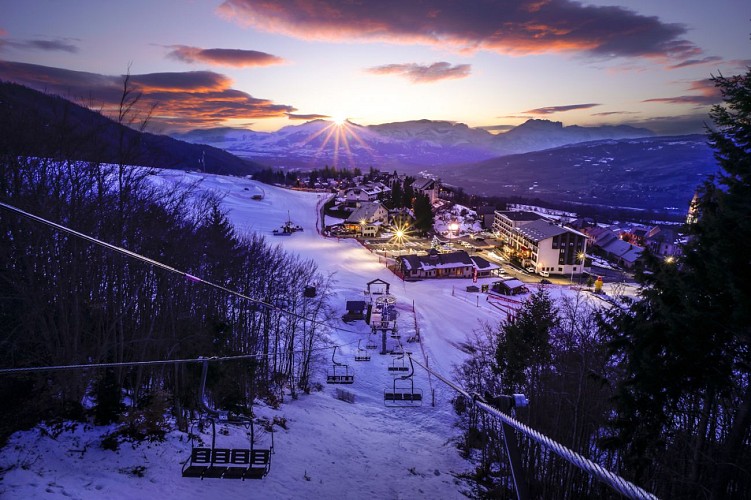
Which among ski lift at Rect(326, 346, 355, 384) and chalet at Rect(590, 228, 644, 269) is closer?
ski lift at Rect(326, 346, 355, 384)

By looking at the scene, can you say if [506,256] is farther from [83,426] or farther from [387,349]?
[83,426]

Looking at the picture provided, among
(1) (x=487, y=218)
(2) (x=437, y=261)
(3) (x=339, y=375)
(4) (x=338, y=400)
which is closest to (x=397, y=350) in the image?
(3) (x=339, y=375)

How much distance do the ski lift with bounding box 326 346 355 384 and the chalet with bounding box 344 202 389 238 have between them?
143ft

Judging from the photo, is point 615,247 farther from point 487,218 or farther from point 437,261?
point 437,261

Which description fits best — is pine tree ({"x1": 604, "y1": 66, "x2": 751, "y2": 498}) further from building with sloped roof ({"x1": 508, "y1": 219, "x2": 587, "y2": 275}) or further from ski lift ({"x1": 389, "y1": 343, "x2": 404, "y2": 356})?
building with sloped roof ({"x1": 508, "y1": 219, "x2": 587, "y2": 275})

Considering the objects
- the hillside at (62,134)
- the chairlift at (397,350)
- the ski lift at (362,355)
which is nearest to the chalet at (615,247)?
the chairlift at (397,350)

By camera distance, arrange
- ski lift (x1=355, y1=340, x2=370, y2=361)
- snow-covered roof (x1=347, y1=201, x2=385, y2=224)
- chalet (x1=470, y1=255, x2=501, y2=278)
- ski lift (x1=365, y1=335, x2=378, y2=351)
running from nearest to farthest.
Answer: ski lift (x1=355, y1=340, x2=370, y2=361) → ski lift (x1=365, y1=335, x2=378, y2=351) → chalet (x1=470, y1=255, x2=501, y2=278) → snow-covered roof (x1=347, y1=201, x2=385, y2=224)

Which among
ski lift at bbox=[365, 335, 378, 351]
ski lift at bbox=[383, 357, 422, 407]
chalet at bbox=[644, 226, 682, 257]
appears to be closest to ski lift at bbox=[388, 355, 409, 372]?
ski lift at bbox=[383, 357, 422, 407]

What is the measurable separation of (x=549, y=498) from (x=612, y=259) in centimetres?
6692

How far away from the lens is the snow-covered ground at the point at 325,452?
23.5 ft

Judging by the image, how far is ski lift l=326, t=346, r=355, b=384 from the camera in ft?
78.2

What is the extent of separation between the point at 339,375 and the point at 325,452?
12034mm

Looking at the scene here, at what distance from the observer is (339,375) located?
79.6ft

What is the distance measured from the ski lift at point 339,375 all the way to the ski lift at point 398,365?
2774mm
